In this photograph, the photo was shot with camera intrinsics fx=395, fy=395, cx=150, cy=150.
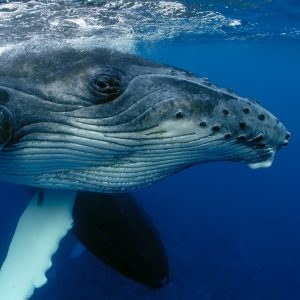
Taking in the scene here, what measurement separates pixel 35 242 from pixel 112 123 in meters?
4.21

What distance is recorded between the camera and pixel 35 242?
6914 mm

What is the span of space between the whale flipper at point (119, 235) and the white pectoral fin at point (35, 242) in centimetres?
28

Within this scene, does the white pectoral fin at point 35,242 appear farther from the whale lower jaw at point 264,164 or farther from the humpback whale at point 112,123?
the whale lower jaw at point 264,164

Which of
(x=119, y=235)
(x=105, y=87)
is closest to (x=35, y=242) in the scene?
(x=119, y=235)

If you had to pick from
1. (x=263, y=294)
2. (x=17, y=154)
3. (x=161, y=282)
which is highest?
(x=17, y=154)

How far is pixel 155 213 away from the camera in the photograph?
2245 centimetres

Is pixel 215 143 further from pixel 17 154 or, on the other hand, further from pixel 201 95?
pixel 17 154

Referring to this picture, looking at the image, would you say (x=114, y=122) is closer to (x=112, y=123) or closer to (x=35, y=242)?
(x=112, y=123)

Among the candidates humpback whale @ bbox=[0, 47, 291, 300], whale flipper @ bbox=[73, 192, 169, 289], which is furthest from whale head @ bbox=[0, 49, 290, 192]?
whale flipper @ bbox=[73, 192, 169, 289]

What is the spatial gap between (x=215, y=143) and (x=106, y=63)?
1.31 meters

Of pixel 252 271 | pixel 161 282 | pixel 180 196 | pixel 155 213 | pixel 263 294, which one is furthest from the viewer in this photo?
pixel 180 196

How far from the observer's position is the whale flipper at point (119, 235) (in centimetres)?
720

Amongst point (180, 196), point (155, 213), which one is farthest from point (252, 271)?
point (180, 196)

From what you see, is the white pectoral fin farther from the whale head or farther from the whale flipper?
the whale head
